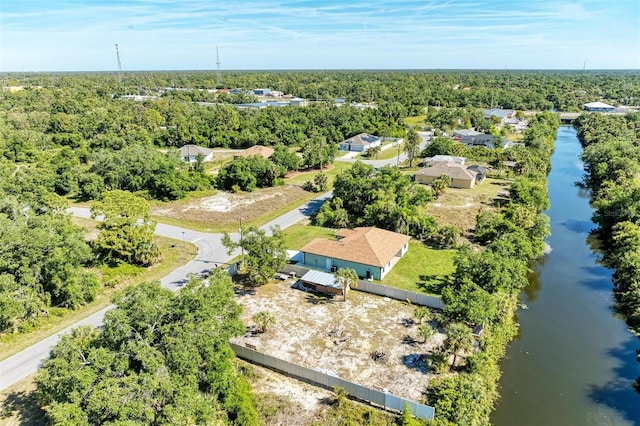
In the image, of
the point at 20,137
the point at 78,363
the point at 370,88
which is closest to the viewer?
the point at 78,363

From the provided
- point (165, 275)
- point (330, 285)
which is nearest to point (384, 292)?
point (330, 285)

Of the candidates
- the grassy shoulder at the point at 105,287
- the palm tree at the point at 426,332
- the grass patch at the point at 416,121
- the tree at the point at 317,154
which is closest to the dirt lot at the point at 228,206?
the grassy shoulder at the point at 105,287

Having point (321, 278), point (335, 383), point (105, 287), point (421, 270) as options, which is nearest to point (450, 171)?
point (421, 270)

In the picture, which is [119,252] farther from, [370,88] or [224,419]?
[370,88]

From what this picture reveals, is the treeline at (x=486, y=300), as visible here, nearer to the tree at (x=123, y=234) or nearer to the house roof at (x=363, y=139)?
Answer: the tree at (x=123, y=234)

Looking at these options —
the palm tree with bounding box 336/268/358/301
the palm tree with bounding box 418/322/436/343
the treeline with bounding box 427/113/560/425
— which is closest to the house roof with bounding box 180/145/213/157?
the palm tree with bounding box 336/268/358/301

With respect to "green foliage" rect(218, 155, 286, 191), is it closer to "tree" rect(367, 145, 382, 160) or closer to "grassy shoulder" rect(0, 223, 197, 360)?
"grassy shoulder" rect(0, 223, 197, 360)

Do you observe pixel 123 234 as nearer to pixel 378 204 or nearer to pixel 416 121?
pixel 378 204
